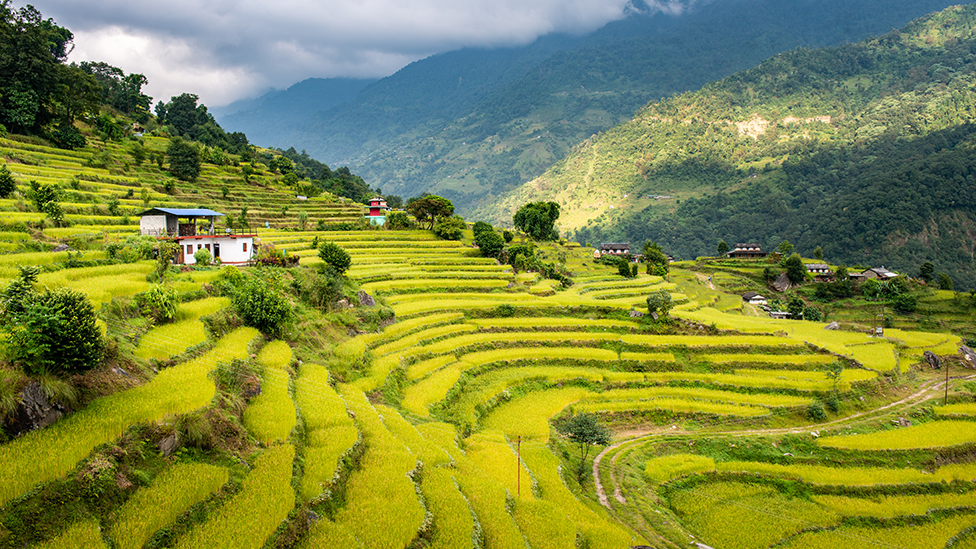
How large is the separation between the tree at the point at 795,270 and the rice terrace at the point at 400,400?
2135cm

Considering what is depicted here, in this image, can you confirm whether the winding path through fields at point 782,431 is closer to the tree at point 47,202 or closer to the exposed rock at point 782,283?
the tree at point 47,202

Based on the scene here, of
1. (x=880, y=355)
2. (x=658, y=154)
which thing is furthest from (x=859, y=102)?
(x=880, y=355)

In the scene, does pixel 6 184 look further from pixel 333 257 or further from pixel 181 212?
Result: pixel 333 257


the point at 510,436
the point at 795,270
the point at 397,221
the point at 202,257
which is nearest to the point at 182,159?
the point at 397,221

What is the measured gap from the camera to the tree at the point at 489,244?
49.1 meters

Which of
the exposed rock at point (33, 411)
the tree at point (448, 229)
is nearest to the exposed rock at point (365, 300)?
the exposed rock at point (33, 411)

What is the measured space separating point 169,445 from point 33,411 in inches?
95.3

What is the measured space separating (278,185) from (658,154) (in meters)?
138

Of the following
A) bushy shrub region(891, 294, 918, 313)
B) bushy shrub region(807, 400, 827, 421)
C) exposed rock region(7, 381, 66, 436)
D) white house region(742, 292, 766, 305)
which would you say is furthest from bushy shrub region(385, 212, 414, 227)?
bushy shrub region(891, 294, 918, 313)

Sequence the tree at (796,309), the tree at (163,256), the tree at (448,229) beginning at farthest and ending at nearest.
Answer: the tree at (796,309), the tree at (448,229), the tree at (163,256)

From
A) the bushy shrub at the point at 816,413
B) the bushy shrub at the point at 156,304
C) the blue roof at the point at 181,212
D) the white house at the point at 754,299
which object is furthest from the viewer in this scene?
the white house at the point at 754,299

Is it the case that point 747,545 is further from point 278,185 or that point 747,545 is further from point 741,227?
point 741,227

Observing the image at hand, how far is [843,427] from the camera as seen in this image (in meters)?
23.3

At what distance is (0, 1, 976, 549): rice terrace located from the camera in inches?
352
